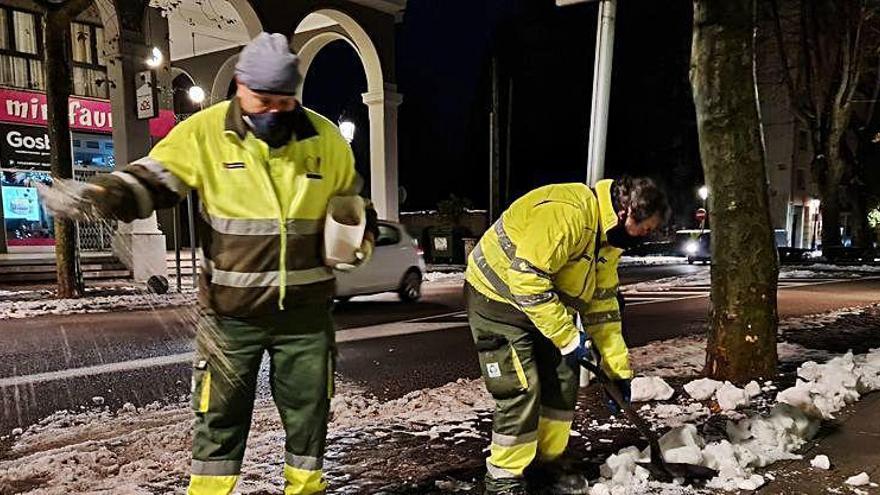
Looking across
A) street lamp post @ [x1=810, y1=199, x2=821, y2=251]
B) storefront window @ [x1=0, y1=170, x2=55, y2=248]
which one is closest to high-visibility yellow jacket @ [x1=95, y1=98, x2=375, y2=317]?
storefront window @ [x1=0, y1=170, x2=55, y2=248]

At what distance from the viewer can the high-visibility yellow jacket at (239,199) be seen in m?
2.33

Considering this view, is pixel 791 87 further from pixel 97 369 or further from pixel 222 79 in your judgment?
pixel 97 369

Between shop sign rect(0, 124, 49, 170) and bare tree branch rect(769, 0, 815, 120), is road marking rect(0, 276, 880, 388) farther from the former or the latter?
shop sign rect(0, 124, 49, 170)

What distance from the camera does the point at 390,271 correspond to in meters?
11.1

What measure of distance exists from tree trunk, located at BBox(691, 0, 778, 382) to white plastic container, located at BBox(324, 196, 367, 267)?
333 cm

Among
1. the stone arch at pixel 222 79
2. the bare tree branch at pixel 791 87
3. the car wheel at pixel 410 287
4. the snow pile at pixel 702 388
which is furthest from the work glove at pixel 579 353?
the bare tree branch at pixel 791 87

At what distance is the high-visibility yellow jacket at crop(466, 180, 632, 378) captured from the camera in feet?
9.32

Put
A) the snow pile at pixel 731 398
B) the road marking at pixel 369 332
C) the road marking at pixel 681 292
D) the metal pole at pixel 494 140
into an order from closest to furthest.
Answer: the snow pile at pixel 731 398 → the road marking at pixel 369 332 → the road marking at pixel 681 292 → the metal pole at pixel 494 140

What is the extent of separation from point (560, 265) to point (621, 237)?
377mm

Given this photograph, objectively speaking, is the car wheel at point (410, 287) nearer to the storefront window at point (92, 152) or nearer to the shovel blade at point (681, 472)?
the shovel blade at point (681, 472)

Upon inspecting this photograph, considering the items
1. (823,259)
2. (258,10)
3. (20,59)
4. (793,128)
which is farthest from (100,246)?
(793,128)

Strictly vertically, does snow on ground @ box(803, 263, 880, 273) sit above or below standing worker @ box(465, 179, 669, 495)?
below

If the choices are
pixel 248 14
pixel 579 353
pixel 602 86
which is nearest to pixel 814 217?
pixel 248 14

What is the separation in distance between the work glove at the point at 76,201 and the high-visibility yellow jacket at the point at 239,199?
0.32 feet
